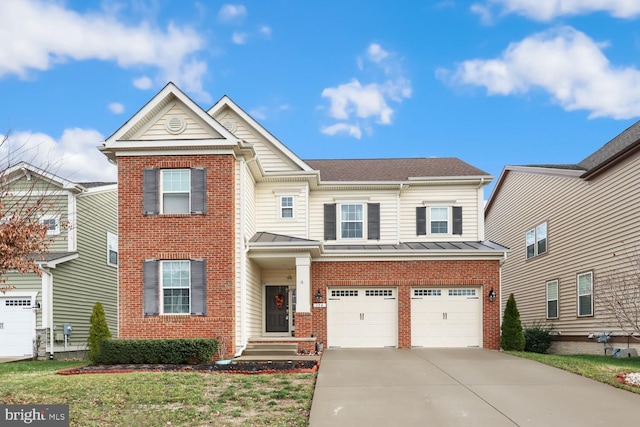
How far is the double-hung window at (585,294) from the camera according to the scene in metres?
20.8

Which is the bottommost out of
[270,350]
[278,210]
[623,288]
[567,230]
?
[270,350]

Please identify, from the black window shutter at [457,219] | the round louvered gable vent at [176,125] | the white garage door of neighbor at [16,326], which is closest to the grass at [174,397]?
the round louvered gable vent at [176,125]

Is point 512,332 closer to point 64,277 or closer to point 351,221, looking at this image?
point 351,221

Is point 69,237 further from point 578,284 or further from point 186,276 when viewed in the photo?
point 578,284

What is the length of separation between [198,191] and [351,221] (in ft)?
23.3

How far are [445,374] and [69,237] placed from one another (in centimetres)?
1516

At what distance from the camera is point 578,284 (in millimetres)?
21734

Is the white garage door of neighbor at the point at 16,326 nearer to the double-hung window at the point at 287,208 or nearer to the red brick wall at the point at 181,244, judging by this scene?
the red brick wall at the point at 181,244

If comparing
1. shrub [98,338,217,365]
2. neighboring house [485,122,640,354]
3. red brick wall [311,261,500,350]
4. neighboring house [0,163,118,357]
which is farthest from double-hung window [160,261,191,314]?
neighboring house [485,122,640,354]

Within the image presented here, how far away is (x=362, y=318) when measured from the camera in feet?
69.3

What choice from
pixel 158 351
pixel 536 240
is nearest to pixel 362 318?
pixel 158 351

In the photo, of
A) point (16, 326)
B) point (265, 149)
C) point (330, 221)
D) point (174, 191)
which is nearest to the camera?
point (174, 191)

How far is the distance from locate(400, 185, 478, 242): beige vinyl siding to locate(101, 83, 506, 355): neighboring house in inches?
1.4

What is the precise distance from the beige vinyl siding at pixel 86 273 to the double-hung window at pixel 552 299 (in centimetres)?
1728
